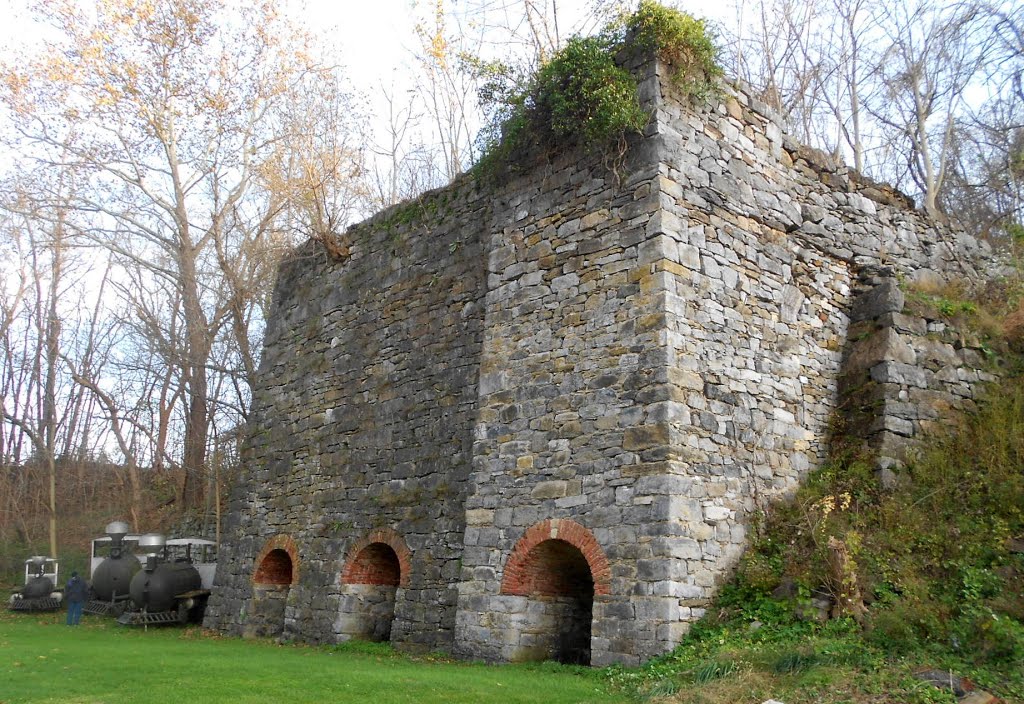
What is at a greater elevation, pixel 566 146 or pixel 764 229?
pixel 566 146

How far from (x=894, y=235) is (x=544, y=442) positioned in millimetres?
5976

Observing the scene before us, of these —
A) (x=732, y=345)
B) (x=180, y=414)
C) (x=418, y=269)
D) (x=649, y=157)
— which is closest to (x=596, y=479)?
(x=732, y=345)

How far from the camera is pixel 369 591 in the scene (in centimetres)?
1222

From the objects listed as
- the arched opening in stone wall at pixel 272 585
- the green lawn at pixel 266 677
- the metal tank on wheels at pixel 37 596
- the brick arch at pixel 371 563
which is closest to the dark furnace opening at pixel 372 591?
the brick arch at pixel 371 563

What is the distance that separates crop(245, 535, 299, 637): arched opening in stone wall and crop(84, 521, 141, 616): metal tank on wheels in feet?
18.0

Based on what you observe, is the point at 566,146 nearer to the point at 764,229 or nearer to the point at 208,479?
the point at 764,229

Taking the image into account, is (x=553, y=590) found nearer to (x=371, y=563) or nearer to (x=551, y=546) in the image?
(x=551, y=546)

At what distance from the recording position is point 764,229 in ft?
33.6

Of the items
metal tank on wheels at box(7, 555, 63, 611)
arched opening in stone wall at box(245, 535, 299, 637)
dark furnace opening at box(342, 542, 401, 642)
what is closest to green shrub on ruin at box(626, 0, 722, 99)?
dark furnace opening at box(342, 542, 401, 642)

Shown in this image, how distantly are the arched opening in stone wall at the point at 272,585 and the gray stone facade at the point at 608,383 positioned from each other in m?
0.48

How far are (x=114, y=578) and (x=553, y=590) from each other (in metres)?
13.0

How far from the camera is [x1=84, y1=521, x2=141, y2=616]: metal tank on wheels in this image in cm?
1811

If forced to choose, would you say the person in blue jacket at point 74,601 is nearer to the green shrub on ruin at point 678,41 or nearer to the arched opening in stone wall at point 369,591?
the arched opening in stone wall at point 369,591

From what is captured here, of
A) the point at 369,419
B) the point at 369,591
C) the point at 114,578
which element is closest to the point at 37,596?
the point at 114,578
